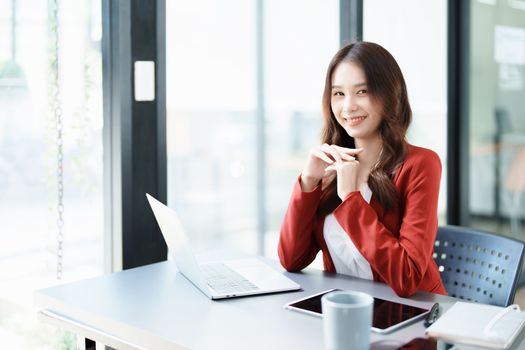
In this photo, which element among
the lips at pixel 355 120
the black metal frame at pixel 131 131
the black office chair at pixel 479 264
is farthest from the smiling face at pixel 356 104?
the black metal frame at pixel 131 131

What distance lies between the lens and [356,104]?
174 centimetres

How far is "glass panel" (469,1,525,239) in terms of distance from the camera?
3756 millimetres

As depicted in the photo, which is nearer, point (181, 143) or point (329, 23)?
point (181, 143)

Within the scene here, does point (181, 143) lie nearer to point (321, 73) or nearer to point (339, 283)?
point (321, 73)

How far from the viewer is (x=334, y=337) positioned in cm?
108

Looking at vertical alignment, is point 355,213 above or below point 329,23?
below

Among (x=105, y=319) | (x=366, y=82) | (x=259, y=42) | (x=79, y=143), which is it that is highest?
(x=259, y=42)

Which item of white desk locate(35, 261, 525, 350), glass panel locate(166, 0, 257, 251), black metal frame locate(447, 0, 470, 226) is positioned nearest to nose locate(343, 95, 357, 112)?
white desk locate(35, 261, 525, 350)

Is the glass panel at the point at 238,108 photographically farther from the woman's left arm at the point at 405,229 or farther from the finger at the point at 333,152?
the woman's left arm at the point at 405,229

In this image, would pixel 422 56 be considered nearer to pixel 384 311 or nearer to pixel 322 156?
pixel 322 156

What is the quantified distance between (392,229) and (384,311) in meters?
0.41

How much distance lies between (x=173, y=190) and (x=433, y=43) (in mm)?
1878

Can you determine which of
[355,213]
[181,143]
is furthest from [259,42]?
[355,213]

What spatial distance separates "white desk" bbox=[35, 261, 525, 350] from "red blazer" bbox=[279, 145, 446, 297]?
6 centimetres
